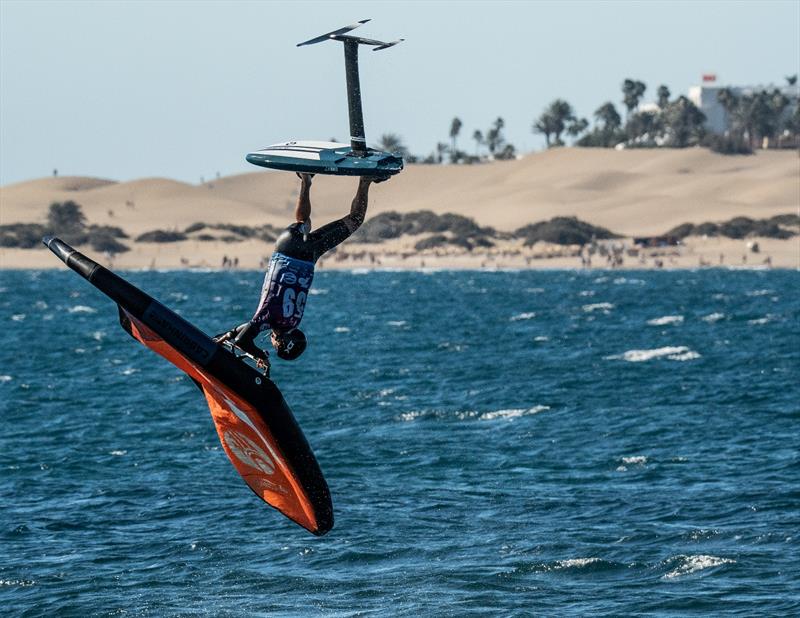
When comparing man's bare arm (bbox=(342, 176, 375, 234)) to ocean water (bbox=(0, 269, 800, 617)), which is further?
ocean water (bbox=(0, 269, 800, 617))

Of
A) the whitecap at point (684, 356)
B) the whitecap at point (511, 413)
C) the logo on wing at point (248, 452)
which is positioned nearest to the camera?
the logo on wing at point (248, 452)

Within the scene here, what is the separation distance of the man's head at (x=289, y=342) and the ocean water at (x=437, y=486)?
8352mm

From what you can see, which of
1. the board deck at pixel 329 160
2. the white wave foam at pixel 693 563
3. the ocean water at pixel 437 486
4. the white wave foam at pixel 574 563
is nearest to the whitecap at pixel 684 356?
the ocean water at pixel 437 486

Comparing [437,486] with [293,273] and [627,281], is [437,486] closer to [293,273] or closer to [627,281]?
[293,273]

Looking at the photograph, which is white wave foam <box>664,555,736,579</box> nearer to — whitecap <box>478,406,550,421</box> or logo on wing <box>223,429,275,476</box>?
logo on wing <box>223,429,275,476</box>

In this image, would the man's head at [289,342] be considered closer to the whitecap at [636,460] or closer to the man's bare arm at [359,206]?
the man's bare arm at [359,206]

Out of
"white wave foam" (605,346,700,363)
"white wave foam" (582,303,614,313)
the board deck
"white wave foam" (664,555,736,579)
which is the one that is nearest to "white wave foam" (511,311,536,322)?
"white wave foam" (582,303,614,313)

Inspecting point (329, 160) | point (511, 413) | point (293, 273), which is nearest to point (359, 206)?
point (293, 273)

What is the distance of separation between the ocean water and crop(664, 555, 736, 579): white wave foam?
2.6 inches

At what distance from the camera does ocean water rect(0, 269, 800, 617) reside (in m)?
23.5

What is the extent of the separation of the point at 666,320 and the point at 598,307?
14177 millimetres

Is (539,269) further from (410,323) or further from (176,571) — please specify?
(176,571)

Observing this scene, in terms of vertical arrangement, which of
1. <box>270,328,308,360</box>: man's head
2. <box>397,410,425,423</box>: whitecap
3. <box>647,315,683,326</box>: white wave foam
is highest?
<box>270,328,308,360</box>: man's head

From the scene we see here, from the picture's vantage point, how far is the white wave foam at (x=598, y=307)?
319 ft
